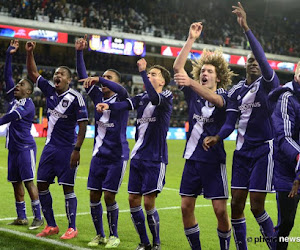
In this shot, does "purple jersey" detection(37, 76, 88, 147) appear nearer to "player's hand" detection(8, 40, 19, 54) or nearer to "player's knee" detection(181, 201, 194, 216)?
"player's hand" detection(8, 40, 19, 54)

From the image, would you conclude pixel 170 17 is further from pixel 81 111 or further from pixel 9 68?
pixel 81 111

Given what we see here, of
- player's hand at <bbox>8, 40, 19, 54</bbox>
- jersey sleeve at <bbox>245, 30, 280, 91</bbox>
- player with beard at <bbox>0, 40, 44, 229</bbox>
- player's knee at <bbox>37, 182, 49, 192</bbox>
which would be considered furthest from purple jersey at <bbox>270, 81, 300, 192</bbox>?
player's hand at <bbox>8, 40, 19, 54</bbox>

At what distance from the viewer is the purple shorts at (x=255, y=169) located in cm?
497

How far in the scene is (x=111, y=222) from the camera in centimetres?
626

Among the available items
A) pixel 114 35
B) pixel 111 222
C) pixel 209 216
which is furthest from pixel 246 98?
pixel 114 35

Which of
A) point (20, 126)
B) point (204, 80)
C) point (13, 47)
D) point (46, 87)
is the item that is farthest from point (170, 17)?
point (204, 80)

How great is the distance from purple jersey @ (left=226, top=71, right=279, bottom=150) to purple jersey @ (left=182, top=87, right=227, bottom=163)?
172mm

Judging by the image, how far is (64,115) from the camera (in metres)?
6.51

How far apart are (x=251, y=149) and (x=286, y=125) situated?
88 cm

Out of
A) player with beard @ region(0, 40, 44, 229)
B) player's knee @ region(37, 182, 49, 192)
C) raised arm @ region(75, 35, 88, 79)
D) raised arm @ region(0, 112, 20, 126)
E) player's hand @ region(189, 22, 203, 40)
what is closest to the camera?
player's hand @ region(189, 22, 203, 40)

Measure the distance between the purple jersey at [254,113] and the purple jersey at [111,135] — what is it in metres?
1.66

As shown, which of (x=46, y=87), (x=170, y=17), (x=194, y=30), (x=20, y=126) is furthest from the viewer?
(x=170, y=17)

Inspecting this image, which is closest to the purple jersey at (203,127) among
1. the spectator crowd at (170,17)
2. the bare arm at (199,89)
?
the bare arm at (199,89)

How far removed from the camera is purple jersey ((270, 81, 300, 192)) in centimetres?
423
